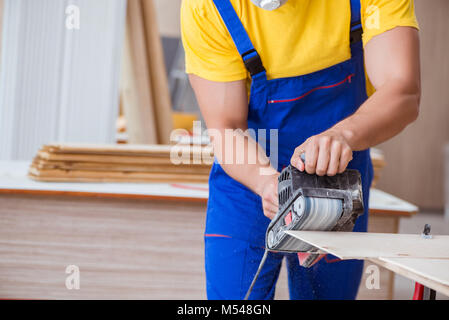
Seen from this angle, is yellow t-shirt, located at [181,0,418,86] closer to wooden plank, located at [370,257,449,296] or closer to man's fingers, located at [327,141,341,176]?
man's fingers, located at [327,141,341,176]

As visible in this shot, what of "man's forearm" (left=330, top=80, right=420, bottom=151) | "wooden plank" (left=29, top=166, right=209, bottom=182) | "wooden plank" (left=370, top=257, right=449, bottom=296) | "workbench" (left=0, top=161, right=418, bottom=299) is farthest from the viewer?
"wooden plank" (left=29, top=166, right=209, bottom=182)

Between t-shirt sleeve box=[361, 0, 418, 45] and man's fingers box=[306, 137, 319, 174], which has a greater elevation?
t-shirt sleeve box=[361, 0, 418, 45]

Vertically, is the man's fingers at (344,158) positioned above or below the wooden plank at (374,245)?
above


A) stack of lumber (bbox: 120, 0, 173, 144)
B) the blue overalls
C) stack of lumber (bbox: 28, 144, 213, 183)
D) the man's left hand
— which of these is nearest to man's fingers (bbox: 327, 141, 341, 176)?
the man's left hand

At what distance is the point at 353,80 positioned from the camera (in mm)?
1632

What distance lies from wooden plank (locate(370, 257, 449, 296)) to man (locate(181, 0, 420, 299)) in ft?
1.50

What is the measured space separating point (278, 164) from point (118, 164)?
1.14m

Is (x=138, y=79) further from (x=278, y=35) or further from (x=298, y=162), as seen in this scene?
(x=298, y=162)

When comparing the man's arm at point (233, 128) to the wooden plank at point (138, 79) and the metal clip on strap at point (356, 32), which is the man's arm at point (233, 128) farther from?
the wooden plank at point (138, 79)

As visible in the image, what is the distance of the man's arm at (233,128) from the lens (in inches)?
58.9

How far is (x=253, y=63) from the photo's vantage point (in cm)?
153

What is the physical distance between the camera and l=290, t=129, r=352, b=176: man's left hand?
1214mm

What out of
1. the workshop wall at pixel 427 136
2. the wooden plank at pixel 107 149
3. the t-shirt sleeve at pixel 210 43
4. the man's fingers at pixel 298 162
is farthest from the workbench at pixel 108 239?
the workshop wall at pixel 427 136

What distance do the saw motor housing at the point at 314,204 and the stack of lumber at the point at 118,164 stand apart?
4.51 ft
